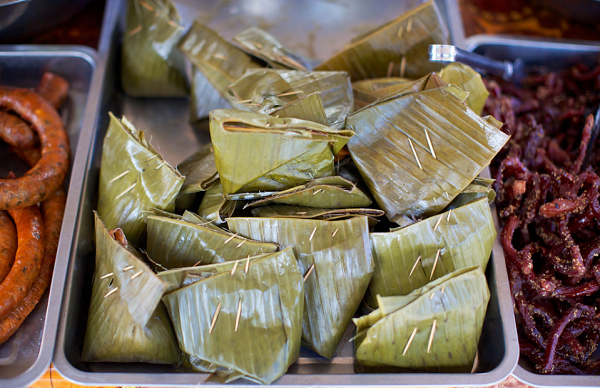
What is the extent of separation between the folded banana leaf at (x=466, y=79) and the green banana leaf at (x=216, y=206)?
1.03m

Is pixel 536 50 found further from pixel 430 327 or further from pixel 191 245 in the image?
pixel 191 245

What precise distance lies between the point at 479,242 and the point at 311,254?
24.4 inches

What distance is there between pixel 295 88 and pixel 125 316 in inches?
41.4

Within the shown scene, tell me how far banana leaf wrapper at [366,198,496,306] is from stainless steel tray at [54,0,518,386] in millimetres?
205

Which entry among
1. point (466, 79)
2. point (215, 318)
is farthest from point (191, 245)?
point (466, 79)

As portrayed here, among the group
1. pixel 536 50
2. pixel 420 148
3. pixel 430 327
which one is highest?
pixel 536 50

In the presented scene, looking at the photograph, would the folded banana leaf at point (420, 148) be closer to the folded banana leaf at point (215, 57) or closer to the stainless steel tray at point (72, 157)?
the folded banana leaf at point (215, 57)

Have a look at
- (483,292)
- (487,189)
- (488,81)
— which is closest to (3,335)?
(483,292)

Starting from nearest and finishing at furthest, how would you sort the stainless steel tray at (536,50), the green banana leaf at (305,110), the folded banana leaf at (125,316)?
the folded banana leaf at (125,316) → the green banana leaf at (305,110) → the stainless steel tray at (536,50)

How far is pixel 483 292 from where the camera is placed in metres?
1.42

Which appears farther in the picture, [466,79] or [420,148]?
[466,79]

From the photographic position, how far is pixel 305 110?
152 cm

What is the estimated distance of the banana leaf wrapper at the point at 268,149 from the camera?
1.34 metres

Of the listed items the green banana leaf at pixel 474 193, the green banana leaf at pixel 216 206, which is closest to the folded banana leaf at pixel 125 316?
the green banana leaf at pixel 216 206
